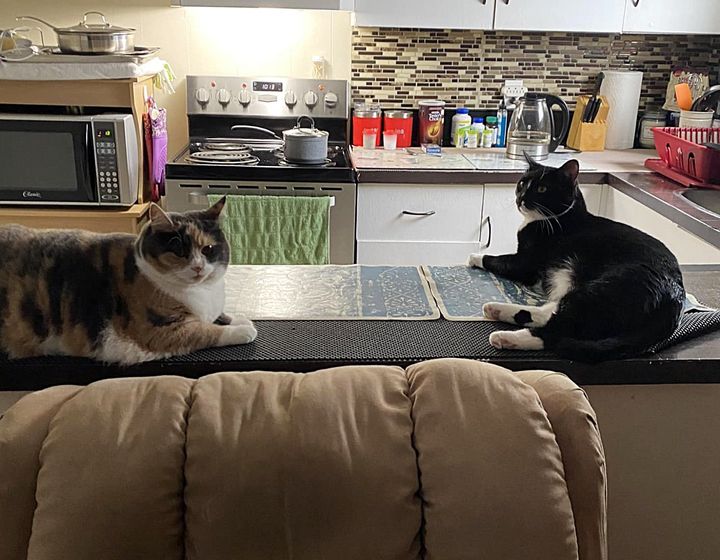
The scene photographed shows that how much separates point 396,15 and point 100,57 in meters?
1.15

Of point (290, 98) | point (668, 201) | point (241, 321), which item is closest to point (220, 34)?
point (290, 98)

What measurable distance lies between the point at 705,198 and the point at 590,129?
79 centimetres

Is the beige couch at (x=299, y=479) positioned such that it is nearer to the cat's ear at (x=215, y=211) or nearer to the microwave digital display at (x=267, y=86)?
the cat's ear at (x=215, y=211)

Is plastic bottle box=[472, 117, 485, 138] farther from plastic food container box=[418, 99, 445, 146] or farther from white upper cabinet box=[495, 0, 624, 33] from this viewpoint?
white upper cabinet box=[495, 0, 624, 33]

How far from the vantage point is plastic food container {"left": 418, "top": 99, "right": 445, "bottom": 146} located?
10.8 feet

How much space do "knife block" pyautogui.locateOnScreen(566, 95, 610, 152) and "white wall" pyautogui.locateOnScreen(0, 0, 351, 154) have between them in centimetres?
108

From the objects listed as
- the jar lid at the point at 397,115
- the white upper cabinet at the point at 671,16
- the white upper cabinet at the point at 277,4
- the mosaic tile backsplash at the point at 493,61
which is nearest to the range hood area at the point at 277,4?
the white upper cabinet at the point at 277,4

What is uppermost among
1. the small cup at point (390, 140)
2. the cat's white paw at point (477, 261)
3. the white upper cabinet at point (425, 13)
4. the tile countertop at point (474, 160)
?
the white upper cabinet at point (425, 13)

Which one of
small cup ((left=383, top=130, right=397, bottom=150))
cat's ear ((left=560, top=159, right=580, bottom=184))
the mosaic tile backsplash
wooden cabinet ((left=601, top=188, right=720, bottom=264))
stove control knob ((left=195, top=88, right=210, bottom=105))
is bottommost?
wooden cabinet ((left=601, top=188, right=720, bottom=264))

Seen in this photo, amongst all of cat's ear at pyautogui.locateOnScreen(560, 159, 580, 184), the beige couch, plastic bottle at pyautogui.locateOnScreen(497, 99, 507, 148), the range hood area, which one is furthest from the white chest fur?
Answer: plastic bottle at pyautogui.locateOnScreen(497, 99, 507, 148)

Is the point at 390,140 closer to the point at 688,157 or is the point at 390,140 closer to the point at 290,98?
the point at 290,98

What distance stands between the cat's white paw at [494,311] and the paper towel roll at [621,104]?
225cm

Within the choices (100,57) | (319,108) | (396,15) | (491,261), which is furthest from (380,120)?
(491,261)

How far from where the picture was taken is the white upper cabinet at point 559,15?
2.96 m
